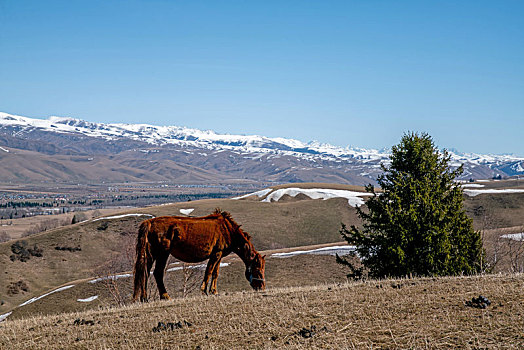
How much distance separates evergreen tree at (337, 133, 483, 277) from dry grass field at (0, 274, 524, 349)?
1188cm

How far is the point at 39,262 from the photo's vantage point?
3147 inches

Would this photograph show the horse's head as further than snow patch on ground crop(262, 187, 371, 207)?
No

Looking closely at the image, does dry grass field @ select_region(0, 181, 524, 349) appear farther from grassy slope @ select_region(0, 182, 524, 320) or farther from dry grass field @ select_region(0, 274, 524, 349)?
grassy slope @ select_region(0, 182, 524, 320)

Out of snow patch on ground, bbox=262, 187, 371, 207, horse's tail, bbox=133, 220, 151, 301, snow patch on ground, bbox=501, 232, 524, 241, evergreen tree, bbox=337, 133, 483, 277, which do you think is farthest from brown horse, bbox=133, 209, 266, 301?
snow patch on ground, bbox=262, 187, 371, 207

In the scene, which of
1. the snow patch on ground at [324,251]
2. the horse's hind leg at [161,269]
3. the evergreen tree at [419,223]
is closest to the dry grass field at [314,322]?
the horse's hind leg at [161,269]

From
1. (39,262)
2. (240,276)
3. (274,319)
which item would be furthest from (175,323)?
(39,262)

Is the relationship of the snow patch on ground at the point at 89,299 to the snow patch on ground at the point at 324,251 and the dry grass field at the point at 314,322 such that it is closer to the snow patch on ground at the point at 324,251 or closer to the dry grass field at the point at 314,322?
the snow patch on ground at the point at 324,251

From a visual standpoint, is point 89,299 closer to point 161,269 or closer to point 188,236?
point 161,269

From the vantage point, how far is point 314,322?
11.8 m

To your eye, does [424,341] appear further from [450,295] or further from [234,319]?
[234,319]

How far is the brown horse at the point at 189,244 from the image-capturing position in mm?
17078

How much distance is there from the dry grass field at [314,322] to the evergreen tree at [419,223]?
39.0 ft

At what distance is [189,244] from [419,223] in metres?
18.0

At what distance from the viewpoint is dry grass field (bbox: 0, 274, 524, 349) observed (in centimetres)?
1002
